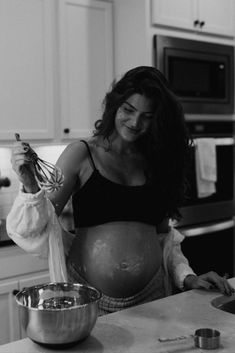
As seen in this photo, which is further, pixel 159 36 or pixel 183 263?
pixel 159 36

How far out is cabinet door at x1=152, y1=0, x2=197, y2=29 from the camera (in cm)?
293

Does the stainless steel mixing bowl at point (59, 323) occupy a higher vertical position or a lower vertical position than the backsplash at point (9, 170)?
lower

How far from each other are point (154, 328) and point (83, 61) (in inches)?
80.6

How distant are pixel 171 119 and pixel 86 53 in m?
1.41

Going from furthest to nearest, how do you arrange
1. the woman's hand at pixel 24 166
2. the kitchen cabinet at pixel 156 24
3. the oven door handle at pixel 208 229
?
the oven door handle at pixel 208 229, the kitchen cabinet at pixel 156 24, the woman's hand at pixel 24 166

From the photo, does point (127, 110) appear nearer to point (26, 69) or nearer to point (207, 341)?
point (207, 341)

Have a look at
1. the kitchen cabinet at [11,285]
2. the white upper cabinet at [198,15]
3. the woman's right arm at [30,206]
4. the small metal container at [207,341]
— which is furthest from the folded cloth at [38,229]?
the white upper cabinet at [198,15]

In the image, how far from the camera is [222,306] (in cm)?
157

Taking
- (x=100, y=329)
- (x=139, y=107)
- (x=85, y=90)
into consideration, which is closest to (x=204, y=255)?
(x=85, y=90)

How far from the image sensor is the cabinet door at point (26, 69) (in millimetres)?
2699

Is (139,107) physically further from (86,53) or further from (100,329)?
(86,53)

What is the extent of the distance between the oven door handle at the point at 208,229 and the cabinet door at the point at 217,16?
4.04ft

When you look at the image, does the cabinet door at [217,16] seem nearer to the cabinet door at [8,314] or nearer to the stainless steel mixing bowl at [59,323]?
the cabinet door at [8,314]

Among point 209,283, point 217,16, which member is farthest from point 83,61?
point 209,283
